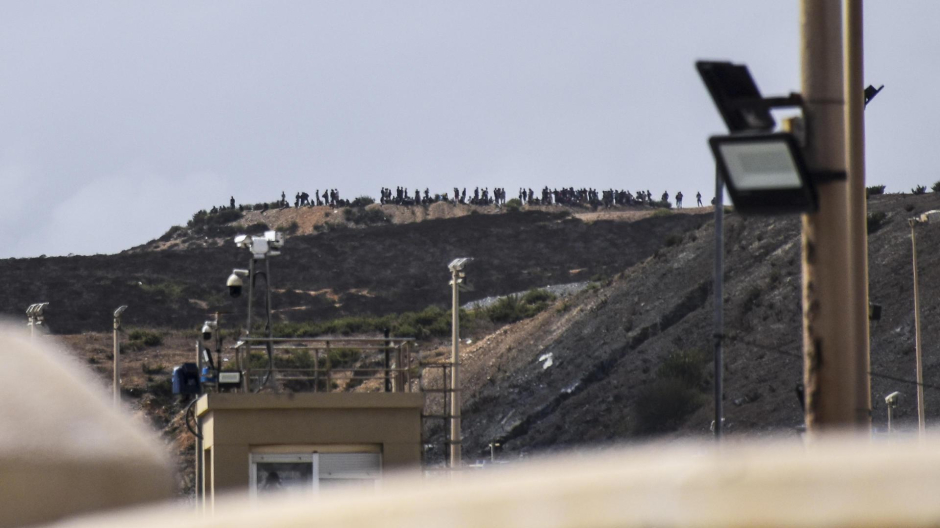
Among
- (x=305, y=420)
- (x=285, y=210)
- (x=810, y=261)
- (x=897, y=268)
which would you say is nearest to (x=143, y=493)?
(x=810, y=261)

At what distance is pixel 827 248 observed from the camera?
18.5ft

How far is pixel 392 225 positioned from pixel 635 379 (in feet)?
176

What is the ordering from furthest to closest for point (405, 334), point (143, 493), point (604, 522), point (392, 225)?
point (392, 225) < point (405, 334) < point (143, 493) < point (604, 522)

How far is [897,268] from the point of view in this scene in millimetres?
55938

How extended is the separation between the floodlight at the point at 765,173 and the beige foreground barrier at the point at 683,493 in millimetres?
2835

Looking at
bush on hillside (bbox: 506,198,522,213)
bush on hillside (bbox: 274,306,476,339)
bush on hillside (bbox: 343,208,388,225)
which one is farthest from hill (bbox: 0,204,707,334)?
bush on hillside (bbox: 274,306,476,339)

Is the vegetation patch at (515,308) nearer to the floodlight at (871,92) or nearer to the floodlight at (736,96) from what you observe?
the floodlight at (871,92)

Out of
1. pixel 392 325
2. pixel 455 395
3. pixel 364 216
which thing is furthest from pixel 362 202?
pixel 455 395

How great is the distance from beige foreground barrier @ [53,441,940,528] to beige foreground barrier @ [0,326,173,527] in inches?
153

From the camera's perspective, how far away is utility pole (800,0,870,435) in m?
5.49

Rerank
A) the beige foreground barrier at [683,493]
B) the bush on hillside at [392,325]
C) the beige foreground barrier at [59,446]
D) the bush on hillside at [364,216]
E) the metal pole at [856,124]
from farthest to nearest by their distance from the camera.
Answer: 1. the bush on hillside at [364,216]
2. the bush on hillside at [392,325]
3. the metal pole at [856,124]
4. the beige foreground barrier at [59,446]
5. the beige foreground barrier at [683,493]

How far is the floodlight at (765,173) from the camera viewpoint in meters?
5.32

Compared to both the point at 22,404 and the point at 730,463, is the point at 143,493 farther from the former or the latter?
the point at 730,463

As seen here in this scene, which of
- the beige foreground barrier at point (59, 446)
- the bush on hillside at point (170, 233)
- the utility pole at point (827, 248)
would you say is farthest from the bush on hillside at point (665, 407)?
the bush on hillside at point (170, 233)
